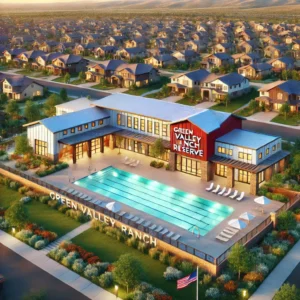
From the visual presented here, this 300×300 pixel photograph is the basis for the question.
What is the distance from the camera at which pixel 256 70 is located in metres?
89.6

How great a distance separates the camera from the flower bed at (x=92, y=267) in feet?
88.6

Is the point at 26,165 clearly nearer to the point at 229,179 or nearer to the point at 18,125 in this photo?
the point at 18,125

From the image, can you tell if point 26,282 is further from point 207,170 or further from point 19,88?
point 19,88

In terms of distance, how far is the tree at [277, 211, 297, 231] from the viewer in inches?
1359

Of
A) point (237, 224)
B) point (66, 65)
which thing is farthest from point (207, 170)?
point (66, 65)

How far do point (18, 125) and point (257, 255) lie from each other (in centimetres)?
4088

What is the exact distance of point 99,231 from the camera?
35.0 m

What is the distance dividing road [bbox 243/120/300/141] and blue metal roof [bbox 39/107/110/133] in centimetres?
2022

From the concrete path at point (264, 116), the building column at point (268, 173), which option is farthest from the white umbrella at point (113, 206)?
Answer: the concrete path at point (264, 116)

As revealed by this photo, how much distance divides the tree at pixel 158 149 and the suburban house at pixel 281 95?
2860cm

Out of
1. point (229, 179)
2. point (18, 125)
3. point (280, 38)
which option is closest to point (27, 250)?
point (229, 179)

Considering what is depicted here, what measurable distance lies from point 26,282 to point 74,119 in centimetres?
2489

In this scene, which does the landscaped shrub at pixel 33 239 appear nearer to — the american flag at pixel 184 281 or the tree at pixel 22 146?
the american flag at pixel 184 281

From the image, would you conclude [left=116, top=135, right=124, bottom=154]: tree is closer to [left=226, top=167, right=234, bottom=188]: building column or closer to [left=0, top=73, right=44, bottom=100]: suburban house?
[left=226, top=167, right=234, bottom=188]: building column
